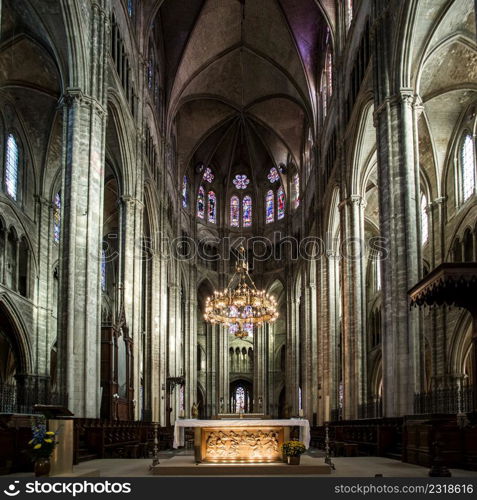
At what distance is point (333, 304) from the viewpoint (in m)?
34.8

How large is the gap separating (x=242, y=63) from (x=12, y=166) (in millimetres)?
20170

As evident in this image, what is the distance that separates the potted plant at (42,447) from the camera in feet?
33.9

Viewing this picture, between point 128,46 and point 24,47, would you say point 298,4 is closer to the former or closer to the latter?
point 128,46

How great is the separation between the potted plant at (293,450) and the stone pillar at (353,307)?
1319 centimetres

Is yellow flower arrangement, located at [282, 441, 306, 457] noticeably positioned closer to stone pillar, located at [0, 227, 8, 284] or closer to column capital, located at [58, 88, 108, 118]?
column capital, located at [58, 88, 108, 118]

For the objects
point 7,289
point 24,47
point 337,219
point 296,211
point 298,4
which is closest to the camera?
point 24,47

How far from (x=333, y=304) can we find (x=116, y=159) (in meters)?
13.5

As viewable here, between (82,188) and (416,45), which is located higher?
(416,45)

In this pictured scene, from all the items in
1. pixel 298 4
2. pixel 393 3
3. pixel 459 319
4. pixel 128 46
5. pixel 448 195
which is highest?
pixel 298 4

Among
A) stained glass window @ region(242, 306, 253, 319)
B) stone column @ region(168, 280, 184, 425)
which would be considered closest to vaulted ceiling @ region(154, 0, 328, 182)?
stone column @ region(168, 280, 184, 425)

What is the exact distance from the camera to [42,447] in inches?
408
